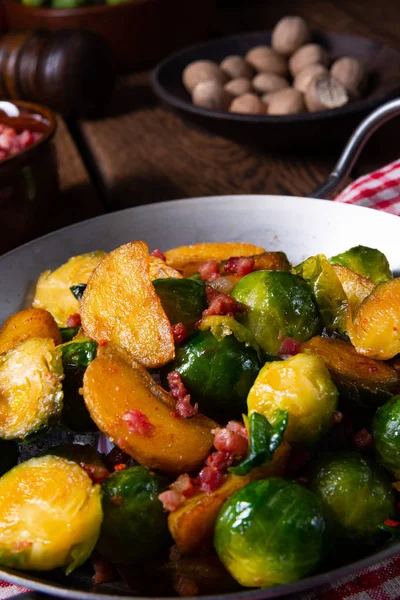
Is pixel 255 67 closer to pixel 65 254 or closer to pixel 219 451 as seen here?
pixel 65 254

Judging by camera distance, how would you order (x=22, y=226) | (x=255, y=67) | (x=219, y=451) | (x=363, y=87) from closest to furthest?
(x=219, y=451), (x=22, y=226), (x=363, y=87), (x=255, y=67)

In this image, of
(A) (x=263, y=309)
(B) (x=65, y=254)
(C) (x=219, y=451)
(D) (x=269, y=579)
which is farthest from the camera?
(B) (x=65, y=254)

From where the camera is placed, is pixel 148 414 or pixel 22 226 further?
pixel 22 226

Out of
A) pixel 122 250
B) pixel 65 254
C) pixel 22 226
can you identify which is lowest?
pixel 22 226

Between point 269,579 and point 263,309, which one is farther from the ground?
point 263,309

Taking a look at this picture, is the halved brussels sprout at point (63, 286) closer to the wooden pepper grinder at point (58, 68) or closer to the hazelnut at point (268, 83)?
the hazelnut at point (268, 83)

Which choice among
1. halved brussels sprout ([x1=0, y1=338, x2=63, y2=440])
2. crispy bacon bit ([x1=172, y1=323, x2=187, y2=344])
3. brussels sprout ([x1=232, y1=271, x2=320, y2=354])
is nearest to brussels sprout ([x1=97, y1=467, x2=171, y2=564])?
halved brussels sprout ([x1=0, y1=338, x2=63, y2=440])

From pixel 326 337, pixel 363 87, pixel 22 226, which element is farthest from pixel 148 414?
pixel 363 87
